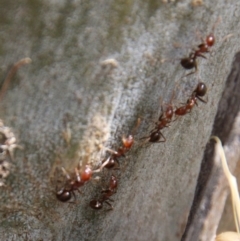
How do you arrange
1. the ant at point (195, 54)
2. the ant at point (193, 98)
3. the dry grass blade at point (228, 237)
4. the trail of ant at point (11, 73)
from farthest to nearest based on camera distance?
the dry grass blade at point (228, 237), the ant at point (193, 98), the ant at point (195, 54), the trail of ant at point (11, 73)

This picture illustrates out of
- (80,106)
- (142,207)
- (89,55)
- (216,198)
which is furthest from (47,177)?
(216,198)

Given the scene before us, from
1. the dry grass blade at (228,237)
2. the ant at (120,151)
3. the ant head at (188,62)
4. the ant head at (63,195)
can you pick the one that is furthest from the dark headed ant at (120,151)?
the dry grass blade at (228,237)

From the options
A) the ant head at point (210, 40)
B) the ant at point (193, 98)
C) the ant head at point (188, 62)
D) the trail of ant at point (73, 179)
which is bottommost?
the trail of ant at point (73, 179)

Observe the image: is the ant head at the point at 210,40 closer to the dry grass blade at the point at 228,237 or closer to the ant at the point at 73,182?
the ant at the point at 73,182

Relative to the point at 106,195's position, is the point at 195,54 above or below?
above

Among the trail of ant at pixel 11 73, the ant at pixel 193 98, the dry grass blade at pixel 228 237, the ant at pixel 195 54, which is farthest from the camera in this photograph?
the dry grass blade at pixel 228 237

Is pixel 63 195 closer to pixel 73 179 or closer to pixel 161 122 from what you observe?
pixel 73 179

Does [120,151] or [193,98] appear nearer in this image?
[120,151]

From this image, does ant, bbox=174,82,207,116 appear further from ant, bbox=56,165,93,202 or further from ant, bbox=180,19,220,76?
ant, bbox=56,165,93,202

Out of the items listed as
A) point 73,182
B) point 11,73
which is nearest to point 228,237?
point 73,182
